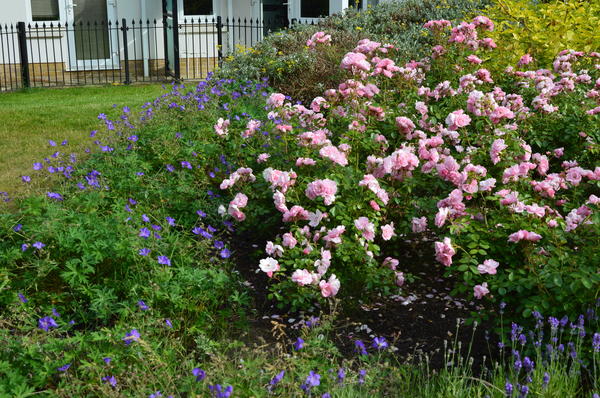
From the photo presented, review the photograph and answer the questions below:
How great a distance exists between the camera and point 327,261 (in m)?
3.38

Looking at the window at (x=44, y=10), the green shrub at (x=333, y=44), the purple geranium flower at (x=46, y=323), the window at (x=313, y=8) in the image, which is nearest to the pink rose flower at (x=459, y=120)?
the purple geranium flower at (x=46, y=323)

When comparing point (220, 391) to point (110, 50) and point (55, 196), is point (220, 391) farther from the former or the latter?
point (110, 50)

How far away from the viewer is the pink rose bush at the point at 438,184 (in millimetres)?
3193

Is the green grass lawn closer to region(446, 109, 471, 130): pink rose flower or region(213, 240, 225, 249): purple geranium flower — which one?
region(213, 240, 225, 249): purple geranium flower

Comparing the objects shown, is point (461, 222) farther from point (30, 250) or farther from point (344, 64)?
point (30, 250)

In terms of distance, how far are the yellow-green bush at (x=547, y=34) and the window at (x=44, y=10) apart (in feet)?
33.2

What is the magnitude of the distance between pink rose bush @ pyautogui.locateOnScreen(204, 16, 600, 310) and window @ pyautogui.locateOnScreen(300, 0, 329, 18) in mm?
10992

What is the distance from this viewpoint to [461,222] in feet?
11.0

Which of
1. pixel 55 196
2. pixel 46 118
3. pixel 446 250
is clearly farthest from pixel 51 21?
pixel 446 250

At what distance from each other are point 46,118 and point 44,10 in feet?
20.5

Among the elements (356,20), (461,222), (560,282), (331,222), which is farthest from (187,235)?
(356,20)

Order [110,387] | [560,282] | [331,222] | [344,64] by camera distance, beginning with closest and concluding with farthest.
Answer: [110,387], [560,282], [331,222], [344,64]

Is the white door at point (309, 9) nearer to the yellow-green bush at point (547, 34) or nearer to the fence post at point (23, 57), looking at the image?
the fence post at point (23, 57)

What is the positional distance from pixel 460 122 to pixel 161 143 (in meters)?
2.38
